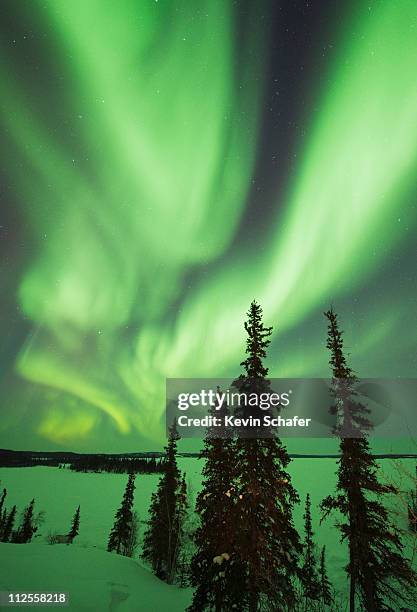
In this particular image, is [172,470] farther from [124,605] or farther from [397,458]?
[397,458]

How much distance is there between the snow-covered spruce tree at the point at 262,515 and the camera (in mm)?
12594

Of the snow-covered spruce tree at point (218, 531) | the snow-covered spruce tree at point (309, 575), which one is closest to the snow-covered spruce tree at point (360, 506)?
the snow-covered spruce tree at point (309, 575)

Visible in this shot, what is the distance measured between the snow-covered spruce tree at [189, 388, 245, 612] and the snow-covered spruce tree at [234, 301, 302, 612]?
1.61 feet

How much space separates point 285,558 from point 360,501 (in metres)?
4.01

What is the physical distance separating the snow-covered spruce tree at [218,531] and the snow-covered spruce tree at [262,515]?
1.61 feet

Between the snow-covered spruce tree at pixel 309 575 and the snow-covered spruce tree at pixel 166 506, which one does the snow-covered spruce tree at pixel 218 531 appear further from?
the snow-covered spruce tree at pixel 166 506

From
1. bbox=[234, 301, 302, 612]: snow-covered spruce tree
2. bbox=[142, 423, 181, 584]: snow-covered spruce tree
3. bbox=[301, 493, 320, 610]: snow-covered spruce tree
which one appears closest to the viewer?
bbox=[301, 493, 320, 610]: snow-covered spruce tree

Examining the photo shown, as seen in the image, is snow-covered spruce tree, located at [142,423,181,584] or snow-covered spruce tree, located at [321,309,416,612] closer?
snow-covered spruce tree, located at [321,309,416,612]

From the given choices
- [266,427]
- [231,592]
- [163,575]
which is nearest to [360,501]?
[266,427]

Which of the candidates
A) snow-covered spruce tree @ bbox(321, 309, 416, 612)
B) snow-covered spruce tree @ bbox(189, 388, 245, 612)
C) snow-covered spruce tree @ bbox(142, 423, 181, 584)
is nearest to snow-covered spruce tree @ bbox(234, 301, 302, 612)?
snow-covered spruce tree @ bbox(189, 388, 245, 612)

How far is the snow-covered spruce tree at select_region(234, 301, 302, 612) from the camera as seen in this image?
496 inches

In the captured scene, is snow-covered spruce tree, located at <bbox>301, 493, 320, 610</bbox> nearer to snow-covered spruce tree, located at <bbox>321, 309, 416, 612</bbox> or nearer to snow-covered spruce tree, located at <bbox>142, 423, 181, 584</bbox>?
snow-covered spruce tree, located at <bbox>321, 309, 416, 612</bbox>

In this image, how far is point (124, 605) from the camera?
14.7 m

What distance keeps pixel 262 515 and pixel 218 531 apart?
2.20 m
